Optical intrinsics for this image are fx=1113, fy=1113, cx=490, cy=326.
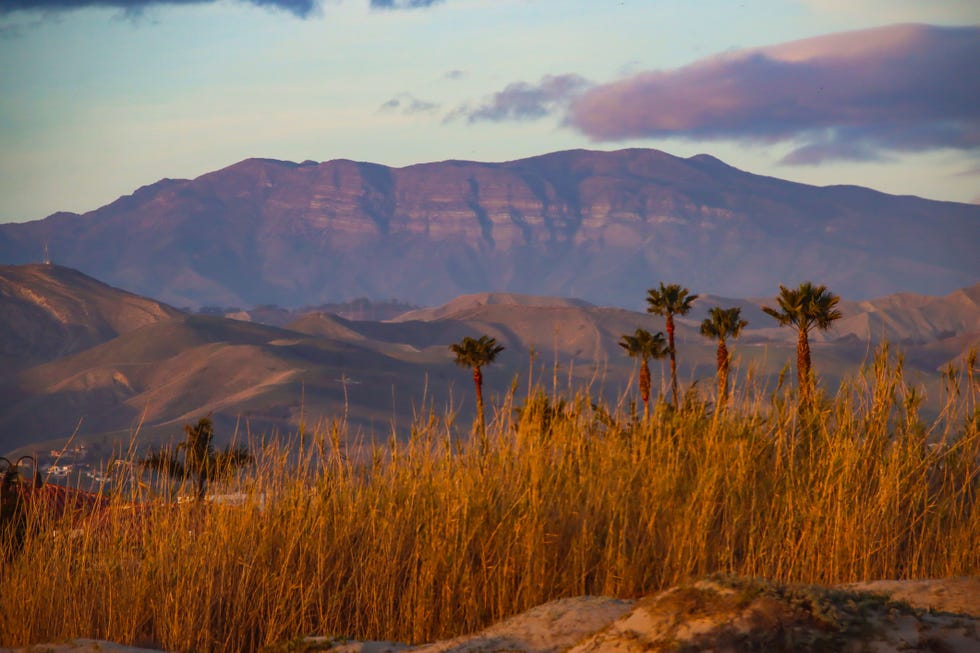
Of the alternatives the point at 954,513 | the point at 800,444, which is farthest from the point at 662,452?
the point at 954,513

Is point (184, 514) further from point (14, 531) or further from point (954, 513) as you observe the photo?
point (954, 513)

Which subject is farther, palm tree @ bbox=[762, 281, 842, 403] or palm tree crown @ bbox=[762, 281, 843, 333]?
palm tree crown @ bbox=[762, 281, 843, 333]

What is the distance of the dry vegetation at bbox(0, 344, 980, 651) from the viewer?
19.8 feet

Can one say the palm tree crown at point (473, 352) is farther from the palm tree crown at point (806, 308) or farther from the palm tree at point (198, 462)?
the palm tree at point (198, 462)

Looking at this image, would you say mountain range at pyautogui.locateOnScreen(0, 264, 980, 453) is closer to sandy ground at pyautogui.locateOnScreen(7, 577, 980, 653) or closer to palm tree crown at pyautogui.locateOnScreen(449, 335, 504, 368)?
palm tree crown at pyautogui.locateOnScreen(449, 335, 504, 368)

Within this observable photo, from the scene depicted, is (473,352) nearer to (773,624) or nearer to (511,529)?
(511,529)

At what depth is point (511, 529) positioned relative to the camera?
6168 millimetres

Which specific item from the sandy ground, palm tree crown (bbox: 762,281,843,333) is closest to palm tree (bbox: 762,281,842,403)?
palm tree crown (bbox: 762,281,843,333)

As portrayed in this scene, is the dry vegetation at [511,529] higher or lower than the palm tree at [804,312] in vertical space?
lower

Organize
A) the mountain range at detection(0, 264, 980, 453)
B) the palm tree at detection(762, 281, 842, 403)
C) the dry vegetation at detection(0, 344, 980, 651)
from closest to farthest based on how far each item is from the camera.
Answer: the dry vegetation at detection(0, 344, 980, 651)
the palm tree at detection(762, 281, 842, 403)
the mountain range at detection(0, 264, 980, 453)

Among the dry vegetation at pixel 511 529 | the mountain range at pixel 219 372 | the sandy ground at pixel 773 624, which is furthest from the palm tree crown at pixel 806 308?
the mountain range at pixel 219 372

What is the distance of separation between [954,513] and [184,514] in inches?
183

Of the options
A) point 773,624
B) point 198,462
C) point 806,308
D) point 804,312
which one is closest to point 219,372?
point 806,308

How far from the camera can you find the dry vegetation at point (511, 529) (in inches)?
238
